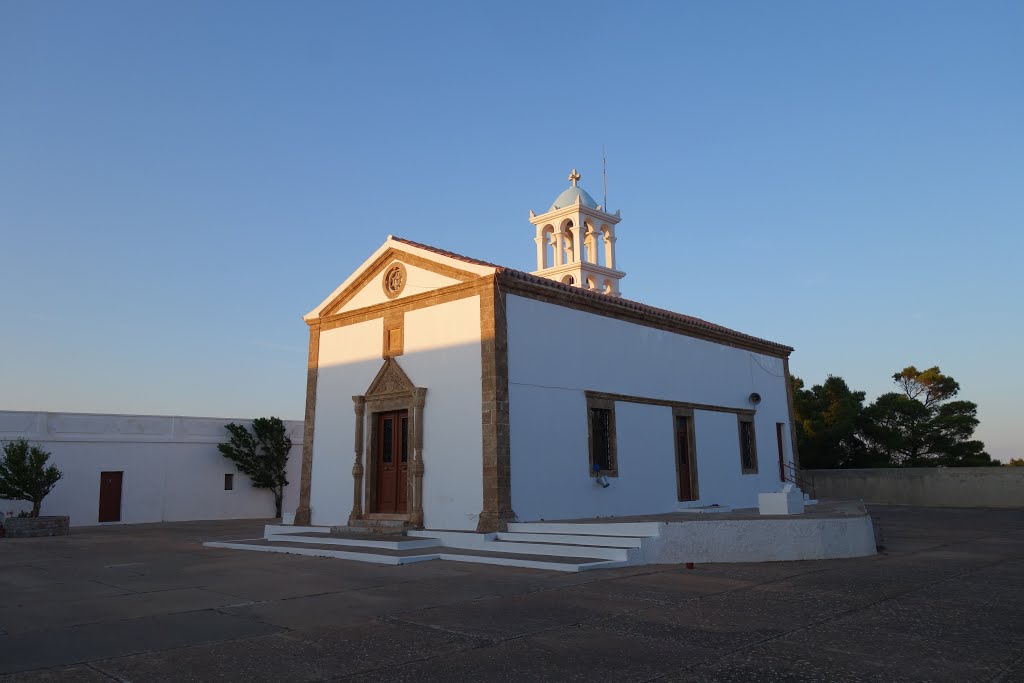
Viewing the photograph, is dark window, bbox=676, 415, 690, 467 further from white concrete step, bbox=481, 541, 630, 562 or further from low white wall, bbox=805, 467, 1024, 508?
low white wall, bbox=805, 467, 1024, 508

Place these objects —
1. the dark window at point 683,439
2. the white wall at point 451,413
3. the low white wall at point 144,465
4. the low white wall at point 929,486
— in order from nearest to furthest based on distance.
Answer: the white wall at point 451,413 < the dark window at point 683,439 < the low white wall at point 144,465 < the low white wall at point 929,486

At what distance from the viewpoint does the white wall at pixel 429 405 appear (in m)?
12.9

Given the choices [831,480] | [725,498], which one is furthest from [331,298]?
[831,480]

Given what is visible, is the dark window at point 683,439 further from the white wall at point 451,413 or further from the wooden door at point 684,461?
the white wall at point 451,413

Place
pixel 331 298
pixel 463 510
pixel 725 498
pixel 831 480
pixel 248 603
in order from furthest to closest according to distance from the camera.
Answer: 1. pixel 831 480
2. pixel 725 498
3. pixel 331 298
4. pixel 463 510
5. pixel 248 603

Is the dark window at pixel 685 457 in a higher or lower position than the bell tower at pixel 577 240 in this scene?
lower

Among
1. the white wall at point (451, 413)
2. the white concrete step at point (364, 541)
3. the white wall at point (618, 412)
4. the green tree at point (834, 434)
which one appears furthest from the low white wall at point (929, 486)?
the white concrete step at point (364, 541)

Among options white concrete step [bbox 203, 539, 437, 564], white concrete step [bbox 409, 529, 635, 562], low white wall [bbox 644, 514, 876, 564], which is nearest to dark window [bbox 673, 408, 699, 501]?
low white wall [bbox 644, 514, 876, 564]

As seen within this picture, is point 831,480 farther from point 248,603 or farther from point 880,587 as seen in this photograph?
point 248,603

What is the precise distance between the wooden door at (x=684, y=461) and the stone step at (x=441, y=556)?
22.2 feet

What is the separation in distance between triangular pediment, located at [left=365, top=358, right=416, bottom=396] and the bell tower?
335 inches

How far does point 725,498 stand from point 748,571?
8494mm

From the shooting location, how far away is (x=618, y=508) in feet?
47.5

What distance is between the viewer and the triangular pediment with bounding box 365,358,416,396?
46.7ft
